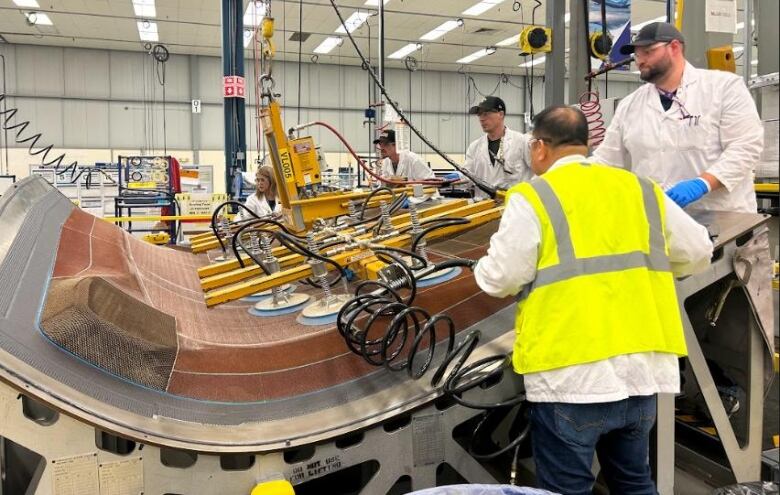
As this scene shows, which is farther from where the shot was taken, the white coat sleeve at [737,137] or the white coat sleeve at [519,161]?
the white coat sleeve at [519,161]

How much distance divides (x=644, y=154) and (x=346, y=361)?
5.41 ft

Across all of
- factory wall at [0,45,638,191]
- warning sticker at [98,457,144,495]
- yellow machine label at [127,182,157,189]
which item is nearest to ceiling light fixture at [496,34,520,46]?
factory wall at [0,45,638,191]

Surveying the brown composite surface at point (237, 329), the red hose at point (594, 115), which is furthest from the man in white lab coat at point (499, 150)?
the brown composite surface at point (237, 329)

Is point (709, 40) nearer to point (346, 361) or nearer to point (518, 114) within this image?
point (346, 361)

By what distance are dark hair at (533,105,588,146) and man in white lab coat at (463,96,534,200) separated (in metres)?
2.78

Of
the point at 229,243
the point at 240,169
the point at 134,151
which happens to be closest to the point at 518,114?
the point at 134,151

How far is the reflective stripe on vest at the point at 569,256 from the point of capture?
5.52 feet

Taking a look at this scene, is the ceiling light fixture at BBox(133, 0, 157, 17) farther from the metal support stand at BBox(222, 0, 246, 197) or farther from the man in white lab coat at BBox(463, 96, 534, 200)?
the man in white lab coat at BBox(463, 96, 534, 200)

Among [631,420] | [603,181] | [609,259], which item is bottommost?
[631,420]

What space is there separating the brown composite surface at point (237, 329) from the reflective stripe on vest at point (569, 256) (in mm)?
791

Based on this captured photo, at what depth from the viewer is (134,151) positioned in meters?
18.5

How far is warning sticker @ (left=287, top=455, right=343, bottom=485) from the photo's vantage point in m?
1.95

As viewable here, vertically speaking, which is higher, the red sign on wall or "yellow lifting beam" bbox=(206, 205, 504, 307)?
the red sign on wall

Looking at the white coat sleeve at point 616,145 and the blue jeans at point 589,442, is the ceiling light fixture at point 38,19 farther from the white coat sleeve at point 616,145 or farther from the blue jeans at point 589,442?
the blue jeans at point 589,442
